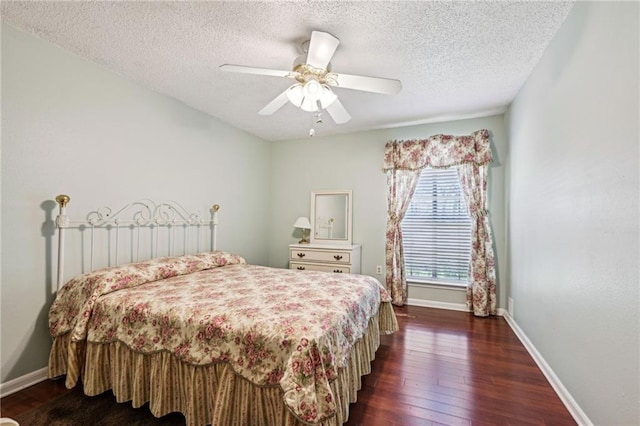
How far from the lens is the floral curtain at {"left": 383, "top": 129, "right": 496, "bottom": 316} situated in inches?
131

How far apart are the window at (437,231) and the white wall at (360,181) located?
9.7 inches

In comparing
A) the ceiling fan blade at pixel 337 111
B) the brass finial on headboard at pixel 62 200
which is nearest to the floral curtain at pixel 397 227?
the ceiling fan blade at pixel 337 111

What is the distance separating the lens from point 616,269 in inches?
49.9

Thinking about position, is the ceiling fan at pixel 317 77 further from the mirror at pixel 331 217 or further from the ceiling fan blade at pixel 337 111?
the mirror at pixel 331 217

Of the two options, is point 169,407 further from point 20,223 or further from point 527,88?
point 527,88

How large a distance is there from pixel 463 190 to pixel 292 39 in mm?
2663

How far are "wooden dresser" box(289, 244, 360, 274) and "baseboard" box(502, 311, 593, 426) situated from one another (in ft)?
6.13

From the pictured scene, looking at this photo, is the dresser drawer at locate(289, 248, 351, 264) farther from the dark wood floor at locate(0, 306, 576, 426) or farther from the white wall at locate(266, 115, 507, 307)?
the dark wood floor at locate(0, 306, 576, 426)

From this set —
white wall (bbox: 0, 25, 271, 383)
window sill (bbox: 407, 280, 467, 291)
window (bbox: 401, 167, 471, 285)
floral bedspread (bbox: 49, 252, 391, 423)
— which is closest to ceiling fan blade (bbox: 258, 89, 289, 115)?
white wall (bbox: 0, 25, 271, 383)

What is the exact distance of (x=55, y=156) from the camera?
2.04 m

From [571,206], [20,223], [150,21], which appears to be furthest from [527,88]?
[20,223]

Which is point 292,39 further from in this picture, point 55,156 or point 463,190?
point 463,190

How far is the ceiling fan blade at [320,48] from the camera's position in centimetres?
165

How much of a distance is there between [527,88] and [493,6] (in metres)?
1.17
